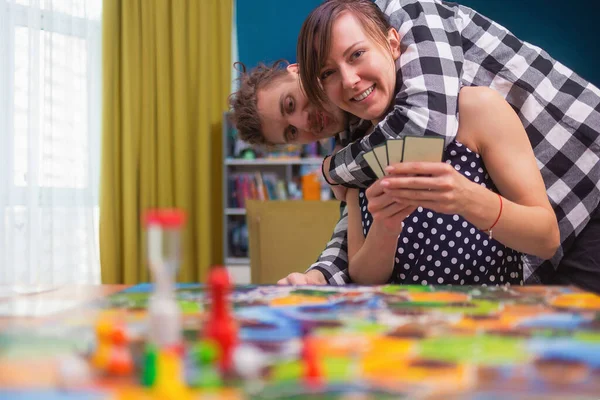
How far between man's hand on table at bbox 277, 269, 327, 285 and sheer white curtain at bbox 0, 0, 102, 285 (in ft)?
9.97

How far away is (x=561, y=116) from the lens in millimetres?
1305

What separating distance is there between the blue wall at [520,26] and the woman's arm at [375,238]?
355 cm

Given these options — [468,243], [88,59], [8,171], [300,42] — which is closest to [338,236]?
[468,243]

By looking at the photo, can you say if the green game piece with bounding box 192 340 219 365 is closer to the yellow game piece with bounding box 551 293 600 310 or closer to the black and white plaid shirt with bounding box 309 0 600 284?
the yellow game piece with bounding box 551 293 600 310

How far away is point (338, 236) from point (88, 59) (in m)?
3.46

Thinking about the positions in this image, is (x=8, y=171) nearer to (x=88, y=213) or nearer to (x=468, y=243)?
(x=88, y=213)

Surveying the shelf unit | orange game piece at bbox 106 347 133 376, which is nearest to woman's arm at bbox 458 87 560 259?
orange game piece at bbox 106 347 133 376

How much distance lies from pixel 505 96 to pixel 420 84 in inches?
11.0

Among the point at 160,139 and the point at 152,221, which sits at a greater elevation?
the point at 160,139

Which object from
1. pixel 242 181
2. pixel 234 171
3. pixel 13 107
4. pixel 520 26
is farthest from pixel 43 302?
pixel 520 26

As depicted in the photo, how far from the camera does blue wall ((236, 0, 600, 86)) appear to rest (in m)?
4.66

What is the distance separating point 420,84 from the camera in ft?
3.88

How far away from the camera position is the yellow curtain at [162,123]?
173 inches

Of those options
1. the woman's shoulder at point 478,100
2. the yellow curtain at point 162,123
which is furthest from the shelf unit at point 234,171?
the woman's shoulder at point 478,100
